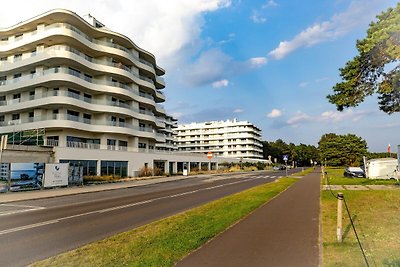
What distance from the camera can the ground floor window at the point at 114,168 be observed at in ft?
132

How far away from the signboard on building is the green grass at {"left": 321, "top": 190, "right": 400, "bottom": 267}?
22.5 meters

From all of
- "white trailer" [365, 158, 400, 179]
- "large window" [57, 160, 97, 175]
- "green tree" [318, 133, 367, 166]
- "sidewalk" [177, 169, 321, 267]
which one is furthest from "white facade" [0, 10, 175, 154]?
"green tree" [318, 133, 367, 166]

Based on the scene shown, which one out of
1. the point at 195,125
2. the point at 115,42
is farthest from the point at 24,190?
the point at 195,125

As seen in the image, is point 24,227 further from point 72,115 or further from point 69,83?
point 72,115

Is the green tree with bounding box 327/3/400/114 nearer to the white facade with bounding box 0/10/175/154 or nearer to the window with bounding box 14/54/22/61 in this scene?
the white facade with bounding box 0/10/175/154

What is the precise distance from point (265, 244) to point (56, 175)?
2447cm

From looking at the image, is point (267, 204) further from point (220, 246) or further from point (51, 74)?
point (51, 74)

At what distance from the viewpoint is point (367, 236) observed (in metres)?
7.29

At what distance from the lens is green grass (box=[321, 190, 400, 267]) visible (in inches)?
219

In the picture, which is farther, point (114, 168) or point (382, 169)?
point (114, 168)

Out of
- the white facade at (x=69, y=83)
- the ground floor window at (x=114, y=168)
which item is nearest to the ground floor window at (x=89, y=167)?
the ground floor window at (x=114, y=168)

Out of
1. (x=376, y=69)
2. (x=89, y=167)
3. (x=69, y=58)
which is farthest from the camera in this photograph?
(x=69, y=58)

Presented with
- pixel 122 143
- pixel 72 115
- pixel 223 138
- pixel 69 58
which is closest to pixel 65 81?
pixel 69 58

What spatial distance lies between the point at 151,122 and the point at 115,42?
14819mm
